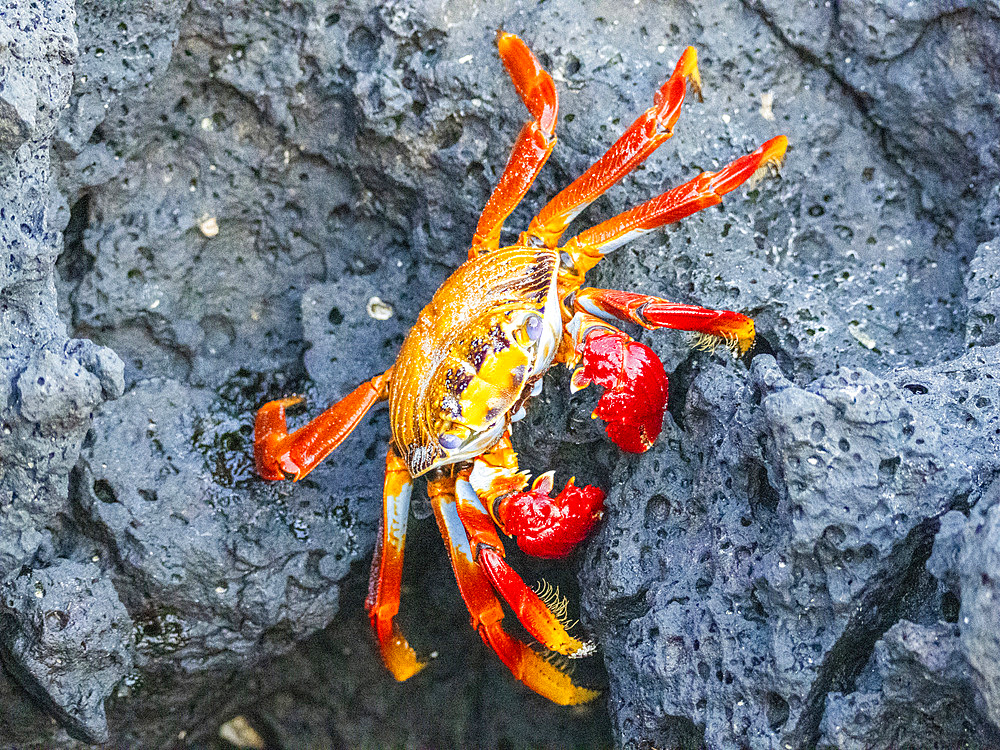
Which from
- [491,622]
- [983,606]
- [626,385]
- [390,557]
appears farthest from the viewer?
[390,557]

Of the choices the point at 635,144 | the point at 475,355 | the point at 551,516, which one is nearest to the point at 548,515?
the point at 551,516

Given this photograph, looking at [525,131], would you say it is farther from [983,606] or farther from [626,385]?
[983,606]

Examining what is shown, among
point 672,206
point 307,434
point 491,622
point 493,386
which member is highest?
point 672,206

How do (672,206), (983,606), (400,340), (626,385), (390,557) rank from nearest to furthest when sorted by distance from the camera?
1. (983,606)
2. (626,385)
3. (672,206)
4. (390,557)
5. (400,340)

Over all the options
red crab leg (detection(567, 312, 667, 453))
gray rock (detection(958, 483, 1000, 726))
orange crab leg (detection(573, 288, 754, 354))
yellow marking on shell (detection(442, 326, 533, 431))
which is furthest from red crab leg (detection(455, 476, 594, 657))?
gray rock (detection(958, 483, 1000, 726))

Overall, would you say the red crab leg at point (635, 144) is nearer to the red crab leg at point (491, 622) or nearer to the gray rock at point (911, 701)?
the red crab leg at point (491, 622)

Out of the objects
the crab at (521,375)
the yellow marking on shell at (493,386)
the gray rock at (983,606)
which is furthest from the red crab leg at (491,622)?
the gray rock at (983,606)
